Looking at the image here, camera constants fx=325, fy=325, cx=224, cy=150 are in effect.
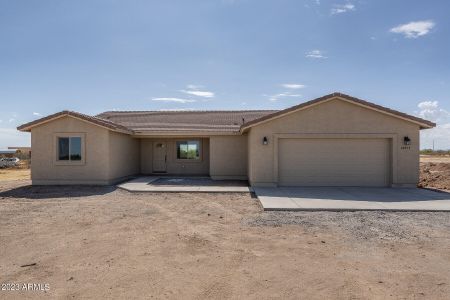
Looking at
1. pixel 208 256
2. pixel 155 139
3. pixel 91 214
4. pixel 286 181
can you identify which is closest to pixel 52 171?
pixel 155 139

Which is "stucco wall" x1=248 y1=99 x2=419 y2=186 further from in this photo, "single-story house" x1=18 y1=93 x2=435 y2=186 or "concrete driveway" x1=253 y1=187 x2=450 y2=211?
"concrete driveway" x1=253 y1=187 x2=450 y2=211

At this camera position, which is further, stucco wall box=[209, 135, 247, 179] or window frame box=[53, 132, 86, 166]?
stucco wall box=[209, 135, 247, 179]

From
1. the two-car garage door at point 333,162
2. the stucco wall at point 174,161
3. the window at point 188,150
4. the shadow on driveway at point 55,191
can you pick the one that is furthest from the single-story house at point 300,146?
the window at point 188,150

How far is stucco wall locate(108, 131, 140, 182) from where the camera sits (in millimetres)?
15000

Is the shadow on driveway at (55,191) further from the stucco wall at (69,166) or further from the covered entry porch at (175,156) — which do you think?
the covered entry porch at (175,156)

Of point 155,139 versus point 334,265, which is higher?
point 155,139

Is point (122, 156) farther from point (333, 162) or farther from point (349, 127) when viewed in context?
point (349, 127)

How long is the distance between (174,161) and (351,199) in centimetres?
1136

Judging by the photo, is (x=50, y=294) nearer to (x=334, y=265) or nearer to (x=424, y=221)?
(x=334, y=265)

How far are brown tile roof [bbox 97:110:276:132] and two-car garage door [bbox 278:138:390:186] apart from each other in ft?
12.0

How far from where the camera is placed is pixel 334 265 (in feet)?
16.7

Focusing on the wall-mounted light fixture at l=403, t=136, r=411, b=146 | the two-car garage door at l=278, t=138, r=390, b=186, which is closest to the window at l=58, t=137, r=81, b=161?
the two-car garage door at l=278, t=138, r=390, b=186

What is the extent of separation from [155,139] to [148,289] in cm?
1577

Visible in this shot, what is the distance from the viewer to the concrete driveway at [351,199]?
9.38 m
